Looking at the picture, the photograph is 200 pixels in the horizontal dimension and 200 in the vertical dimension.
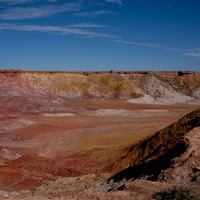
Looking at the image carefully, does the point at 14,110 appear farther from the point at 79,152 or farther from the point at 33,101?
the point at 79,152

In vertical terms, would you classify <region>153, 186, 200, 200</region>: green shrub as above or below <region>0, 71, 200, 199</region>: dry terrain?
above

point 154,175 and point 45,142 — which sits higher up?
point 154,175

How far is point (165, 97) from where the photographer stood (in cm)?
11662

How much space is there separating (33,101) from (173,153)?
219 feet

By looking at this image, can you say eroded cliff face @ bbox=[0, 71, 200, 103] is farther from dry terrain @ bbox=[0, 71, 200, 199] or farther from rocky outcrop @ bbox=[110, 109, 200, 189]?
rocky outcrop @ bbox=[110, 109, 200, 189]

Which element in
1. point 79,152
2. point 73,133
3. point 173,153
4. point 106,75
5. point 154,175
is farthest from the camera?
point 106,75

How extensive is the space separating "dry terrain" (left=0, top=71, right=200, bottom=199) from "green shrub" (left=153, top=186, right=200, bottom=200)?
65 centimetres

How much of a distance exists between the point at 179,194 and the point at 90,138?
32.2 m

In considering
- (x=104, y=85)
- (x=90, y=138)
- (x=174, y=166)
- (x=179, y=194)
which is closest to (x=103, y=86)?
(x=104, y=85)

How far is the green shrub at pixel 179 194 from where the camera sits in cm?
1376

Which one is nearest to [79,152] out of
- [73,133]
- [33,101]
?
[73,133]

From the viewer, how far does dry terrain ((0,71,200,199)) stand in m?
19.0

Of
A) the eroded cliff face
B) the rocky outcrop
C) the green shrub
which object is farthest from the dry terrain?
the green shrub

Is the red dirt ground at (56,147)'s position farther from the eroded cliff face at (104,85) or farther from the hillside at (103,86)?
the eroded cliff face at (104,85)
